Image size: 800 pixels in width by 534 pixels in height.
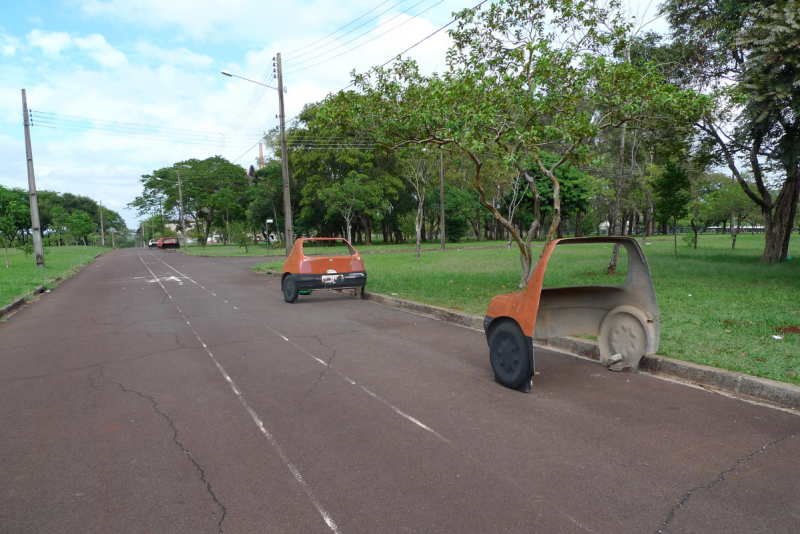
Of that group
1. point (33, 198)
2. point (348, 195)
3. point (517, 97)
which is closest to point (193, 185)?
point (348, 195)

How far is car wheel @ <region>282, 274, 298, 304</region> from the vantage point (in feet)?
38.5

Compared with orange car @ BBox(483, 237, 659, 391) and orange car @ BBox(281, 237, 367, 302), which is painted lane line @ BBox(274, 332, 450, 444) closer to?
orange car @ BBox(483, 237, 659, 391)

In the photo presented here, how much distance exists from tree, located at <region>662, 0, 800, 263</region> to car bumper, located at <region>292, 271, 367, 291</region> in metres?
A: 8.22

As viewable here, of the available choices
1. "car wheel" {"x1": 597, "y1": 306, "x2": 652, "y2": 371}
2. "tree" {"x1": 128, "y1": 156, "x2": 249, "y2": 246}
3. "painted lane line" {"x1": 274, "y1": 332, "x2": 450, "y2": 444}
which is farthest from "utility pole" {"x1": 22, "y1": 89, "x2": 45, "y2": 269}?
"tree" {"x1": 128, "y1": 156, "x2": 249, "y2": 246}

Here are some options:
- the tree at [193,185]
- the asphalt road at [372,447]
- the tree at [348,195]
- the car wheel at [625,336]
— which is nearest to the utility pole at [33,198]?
the tree at [348,195]

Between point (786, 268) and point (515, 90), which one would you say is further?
point (786, 268)

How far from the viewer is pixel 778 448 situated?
12.4 feet

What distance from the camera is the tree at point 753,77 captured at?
9164 mm

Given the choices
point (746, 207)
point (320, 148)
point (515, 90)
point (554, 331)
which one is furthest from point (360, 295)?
point (746, 207)

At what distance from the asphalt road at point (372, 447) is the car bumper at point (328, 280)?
4.56m

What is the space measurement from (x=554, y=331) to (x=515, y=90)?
5005 mm

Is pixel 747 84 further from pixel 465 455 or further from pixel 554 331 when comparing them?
pixel 465 455

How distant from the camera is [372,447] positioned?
3865mm

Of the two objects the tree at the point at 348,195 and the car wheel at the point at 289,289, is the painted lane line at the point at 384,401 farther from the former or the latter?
the tree at the point at 348,195
